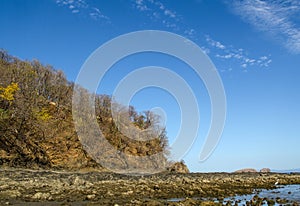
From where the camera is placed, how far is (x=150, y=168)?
8006 cm

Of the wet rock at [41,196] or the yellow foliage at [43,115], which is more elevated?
the yellow foliage at [43,115]

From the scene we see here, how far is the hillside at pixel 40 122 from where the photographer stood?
2045 inches

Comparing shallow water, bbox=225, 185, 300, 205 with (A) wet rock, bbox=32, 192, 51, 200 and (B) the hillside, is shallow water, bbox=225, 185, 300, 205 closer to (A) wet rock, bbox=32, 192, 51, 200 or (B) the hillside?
(A) wet rock, bbox=32, 192, 51, 200

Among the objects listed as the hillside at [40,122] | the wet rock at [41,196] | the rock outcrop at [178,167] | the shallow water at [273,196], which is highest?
the hillside at [40,122]

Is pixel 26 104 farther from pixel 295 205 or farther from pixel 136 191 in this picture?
pixel 295 205

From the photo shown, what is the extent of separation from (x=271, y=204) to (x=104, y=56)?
31374 millimetres

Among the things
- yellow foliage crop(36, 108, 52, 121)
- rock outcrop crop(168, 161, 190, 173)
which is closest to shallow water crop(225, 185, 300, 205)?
yellow foliage crop(36, 108, 52, 121)

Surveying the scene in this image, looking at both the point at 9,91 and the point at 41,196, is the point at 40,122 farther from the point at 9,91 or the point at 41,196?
the point at 41,196

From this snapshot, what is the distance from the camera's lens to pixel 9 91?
5431 cm

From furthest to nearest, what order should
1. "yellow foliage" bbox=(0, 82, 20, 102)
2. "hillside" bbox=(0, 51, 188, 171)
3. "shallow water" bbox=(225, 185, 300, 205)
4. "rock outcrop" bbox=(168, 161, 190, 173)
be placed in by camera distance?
"rock outcrop" bbox=(168, 161, 190, 173) → "yellow foliage" bbox=(0, 82, 20, 102) → "hillside" bbox=(0, 51, 188, 171) → "shallow water" bbox=(225, 185, 300, 205)

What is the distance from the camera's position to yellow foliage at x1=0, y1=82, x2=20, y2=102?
53.4m

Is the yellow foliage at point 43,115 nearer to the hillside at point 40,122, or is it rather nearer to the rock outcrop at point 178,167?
the hillside at point 40,122

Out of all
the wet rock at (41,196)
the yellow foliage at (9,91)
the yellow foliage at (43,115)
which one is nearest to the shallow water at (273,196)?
the wet rock at (41,196)

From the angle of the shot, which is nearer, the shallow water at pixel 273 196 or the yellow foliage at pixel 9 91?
the shallow water at pixel 273 196
